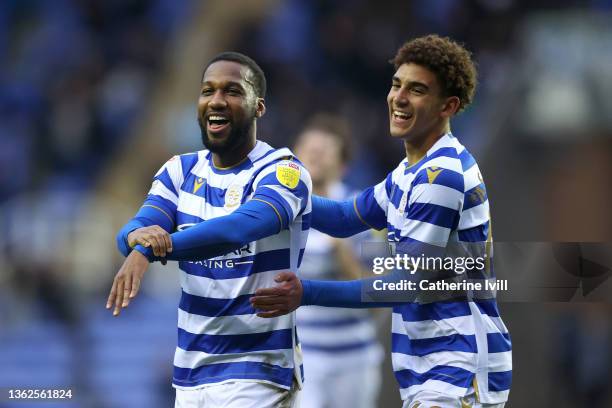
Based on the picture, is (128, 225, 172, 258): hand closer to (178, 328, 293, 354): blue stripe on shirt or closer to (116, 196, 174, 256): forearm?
(116, 196, 174, 256): forearm

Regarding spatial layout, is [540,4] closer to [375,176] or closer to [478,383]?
[375,176]

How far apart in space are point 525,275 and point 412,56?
1156 mm

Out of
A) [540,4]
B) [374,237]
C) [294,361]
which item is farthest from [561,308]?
[294,361]

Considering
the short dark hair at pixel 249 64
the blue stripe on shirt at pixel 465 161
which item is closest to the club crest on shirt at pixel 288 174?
the short dark hair at pixel 249 64

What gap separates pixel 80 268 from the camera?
11.8 m

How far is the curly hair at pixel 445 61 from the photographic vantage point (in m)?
4.50

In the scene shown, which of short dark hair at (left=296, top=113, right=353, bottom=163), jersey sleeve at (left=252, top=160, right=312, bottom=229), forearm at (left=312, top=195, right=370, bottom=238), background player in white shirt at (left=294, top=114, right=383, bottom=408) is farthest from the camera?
short dark hair at (left=296, top=113, right=353, bottom=163)

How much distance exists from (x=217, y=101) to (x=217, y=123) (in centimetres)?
9

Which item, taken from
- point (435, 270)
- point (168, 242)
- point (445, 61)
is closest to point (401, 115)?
point (445, 61)

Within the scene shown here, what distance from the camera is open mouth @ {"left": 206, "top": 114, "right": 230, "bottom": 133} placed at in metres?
4.54

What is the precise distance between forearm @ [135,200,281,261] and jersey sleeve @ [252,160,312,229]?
128mm

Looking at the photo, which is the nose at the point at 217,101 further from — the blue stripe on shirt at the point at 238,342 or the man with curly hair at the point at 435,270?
the blue stripe on shirt at the point at 238,342

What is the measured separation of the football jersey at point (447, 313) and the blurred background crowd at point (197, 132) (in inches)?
173

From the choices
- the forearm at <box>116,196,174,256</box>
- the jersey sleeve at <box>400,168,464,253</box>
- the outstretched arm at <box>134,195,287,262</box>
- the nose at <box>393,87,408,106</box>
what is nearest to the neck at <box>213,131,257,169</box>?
the forearm at <box>116,196,174,256</box>
